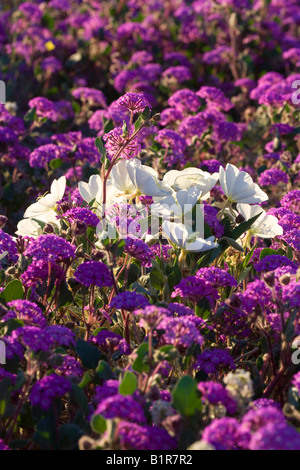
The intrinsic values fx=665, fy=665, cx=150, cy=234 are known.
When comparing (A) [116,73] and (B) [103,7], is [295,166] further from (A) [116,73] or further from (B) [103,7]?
(B) [103,7]

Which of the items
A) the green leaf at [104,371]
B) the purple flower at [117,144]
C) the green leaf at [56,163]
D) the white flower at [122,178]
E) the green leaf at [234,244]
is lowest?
the green leaf at [56,163]

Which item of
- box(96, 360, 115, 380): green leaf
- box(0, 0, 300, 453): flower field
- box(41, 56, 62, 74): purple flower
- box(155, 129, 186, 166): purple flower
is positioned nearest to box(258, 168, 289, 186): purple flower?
box(0, 0, 300, 453): flower field

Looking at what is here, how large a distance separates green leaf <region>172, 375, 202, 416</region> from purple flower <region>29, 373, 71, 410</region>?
1.08ft

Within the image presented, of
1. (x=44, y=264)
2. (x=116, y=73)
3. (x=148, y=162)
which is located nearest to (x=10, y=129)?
(x=148, y=162)

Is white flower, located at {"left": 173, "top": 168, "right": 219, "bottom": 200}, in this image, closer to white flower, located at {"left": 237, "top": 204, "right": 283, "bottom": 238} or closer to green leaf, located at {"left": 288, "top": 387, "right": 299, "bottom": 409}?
white flower, located at {"left": 237, "top": 204, "right": 283, "bottom": 238}

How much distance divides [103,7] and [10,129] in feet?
16.2

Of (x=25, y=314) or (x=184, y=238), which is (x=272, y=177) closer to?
(x=184, y=238)

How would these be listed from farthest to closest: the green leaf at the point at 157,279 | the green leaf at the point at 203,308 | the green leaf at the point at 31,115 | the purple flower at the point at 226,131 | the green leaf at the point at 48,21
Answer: the green leaf at the point at 48,21
the green leaf at the point at 31,115
the purple flower at the point at 226,131
the green leaf at the point at 157,279
the green leaf at the point at 203,308

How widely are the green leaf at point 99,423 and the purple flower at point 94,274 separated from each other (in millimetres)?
634

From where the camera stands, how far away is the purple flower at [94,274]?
2359mm

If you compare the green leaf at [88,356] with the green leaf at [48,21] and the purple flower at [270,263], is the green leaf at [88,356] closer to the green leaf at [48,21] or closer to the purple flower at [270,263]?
the purple flower at [270,263]

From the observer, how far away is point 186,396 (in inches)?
76.0

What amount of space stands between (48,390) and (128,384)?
243 millimetres

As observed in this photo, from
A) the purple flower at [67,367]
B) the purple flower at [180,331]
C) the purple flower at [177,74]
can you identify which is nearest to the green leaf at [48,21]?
the purple flower at [177,74]
